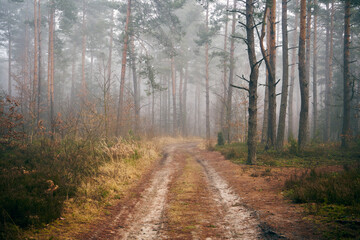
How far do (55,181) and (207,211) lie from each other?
357 centimetres

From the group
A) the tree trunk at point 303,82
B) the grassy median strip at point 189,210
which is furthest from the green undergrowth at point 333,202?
the tree trunk at point 303,82

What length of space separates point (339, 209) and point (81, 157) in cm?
691

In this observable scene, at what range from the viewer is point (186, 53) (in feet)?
104

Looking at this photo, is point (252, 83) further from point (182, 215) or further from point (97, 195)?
point (97, 195)

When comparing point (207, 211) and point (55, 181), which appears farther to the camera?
point (55, 181)

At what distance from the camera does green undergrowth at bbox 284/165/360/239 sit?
332 centimetres

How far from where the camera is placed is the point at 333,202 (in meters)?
4.33

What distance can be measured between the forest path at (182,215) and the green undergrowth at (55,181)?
665 mm

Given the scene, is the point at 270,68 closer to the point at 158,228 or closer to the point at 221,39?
the point at 158,228

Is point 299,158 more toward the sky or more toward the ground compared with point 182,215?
more toward the sky

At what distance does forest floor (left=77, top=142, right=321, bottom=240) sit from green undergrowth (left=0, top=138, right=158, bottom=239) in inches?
22.9

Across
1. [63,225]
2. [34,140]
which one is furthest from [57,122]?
[63,225]

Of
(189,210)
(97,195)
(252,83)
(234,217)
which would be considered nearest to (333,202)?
(234,217)

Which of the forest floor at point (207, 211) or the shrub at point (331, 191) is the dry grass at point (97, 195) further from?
the shrub at point (331, 191)
